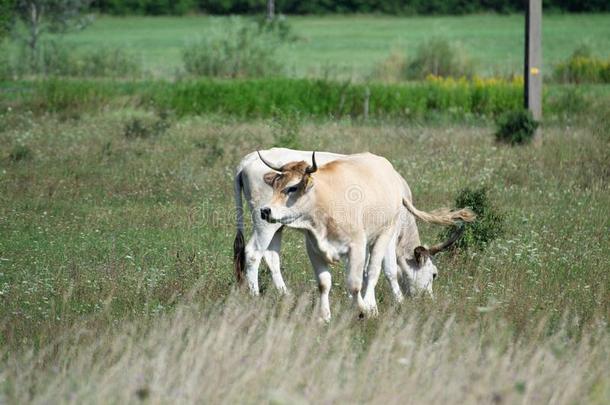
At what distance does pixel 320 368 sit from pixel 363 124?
1659 centimetres

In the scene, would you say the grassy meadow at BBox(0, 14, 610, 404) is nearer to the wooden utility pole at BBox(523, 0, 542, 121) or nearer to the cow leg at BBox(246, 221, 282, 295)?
the cow leg at BBox(246, 221, 282, 295)

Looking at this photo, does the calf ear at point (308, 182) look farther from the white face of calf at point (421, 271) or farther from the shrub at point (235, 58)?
the shrub at point (235, 58)

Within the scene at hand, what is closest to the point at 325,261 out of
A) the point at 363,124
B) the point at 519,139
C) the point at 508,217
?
the point at 508,217

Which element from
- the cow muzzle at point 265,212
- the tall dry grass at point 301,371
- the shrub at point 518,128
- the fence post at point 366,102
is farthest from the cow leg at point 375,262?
the fence post at point 366,102

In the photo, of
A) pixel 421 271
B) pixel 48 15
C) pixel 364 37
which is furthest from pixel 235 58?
pixel 421 271

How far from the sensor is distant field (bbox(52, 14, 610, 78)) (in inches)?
1879

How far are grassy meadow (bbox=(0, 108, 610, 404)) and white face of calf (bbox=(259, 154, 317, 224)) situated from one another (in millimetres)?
657

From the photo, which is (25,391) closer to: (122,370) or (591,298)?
(122,370)

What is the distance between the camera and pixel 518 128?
2047 centimetres

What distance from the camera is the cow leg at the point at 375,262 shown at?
10.3 metres

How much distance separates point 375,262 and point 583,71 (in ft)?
95.7

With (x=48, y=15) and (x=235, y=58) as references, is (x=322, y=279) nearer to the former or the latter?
(x=235, y=58)

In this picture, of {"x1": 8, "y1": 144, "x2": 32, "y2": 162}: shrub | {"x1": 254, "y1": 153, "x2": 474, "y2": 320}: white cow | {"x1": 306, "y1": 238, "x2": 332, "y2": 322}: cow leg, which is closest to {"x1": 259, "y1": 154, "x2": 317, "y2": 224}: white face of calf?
{"x1": 254, "y1": 153, "x2": 474, "y2": 320}: white cow

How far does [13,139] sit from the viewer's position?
67.3 feet
